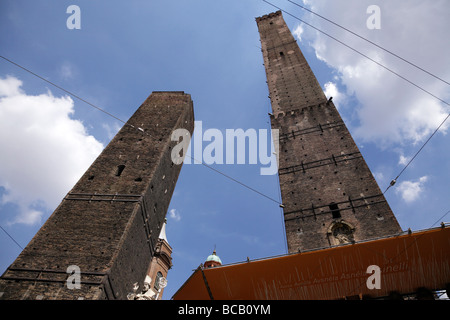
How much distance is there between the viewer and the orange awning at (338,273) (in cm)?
629

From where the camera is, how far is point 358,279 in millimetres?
6656

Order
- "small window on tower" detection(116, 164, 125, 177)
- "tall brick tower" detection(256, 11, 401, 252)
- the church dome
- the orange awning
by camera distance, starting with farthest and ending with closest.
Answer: the church dome
"small window on tower" detection(116, 164, 125, 177)
"tall brick tower" detection(256, 11, 401, 252)
the orange awning

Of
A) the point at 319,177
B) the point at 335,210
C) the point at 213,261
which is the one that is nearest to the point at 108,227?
the point at 335,210

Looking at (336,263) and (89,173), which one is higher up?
(89,173)

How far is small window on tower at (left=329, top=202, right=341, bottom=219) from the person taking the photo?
11.1 m

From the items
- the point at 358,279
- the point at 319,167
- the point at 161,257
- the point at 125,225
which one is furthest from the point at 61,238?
the point at 161,257

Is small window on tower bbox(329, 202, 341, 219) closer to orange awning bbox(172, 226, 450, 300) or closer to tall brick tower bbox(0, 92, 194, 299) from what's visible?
orange awning bbox(172, 226, 450, 300)

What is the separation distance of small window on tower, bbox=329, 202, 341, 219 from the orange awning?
4554mm

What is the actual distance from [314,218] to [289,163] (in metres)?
3.36

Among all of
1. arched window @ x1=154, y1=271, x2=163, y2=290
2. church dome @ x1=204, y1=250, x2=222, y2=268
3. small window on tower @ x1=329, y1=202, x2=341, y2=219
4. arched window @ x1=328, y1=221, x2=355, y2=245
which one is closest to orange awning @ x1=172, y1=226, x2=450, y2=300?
arched window @ x1=328, y1=221, x2=355, y2=245

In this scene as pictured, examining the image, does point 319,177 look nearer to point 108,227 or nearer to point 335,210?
point 335,210
